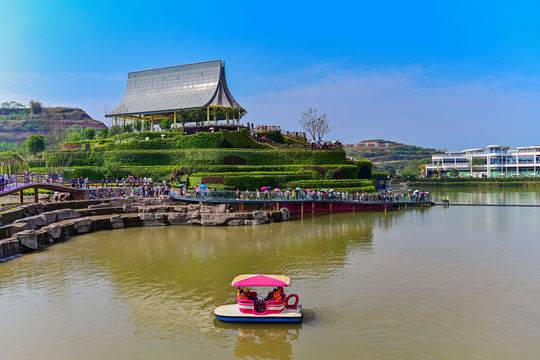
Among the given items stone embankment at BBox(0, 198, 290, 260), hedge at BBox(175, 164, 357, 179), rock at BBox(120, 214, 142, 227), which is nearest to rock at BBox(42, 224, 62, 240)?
stone embankment at BBox(0, 198, 290, 260)

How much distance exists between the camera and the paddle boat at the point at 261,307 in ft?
57.3

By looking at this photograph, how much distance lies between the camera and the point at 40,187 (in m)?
43.2

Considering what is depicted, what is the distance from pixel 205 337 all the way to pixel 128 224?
26.1 meters

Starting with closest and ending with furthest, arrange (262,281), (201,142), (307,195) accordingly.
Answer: (262,281), (307,195), (201,142)

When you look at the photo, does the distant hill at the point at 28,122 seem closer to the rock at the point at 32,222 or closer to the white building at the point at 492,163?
the white building at the point at 492,163

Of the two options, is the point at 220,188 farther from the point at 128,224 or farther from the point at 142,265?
the point at 142,265

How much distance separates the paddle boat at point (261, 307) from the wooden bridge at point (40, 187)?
25.9m

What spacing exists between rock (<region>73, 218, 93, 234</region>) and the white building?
113632mm

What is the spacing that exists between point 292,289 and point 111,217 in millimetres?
23255

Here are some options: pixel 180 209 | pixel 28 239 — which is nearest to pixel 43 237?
pixel 28 239

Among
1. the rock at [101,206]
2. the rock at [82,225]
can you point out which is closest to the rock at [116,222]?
the rock at [82,225]

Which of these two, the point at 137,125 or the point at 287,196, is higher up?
the point at 137,125

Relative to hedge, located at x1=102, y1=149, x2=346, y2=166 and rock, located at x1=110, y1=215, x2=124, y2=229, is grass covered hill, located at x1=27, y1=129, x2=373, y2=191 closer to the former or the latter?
hedge, located at x1=102, y1=149, x2=346, y2=166

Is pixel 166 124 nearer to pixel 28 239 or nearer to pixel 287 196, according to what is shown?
pixel 287 196
